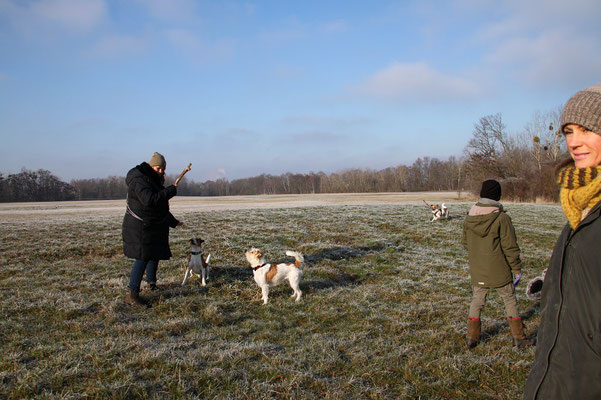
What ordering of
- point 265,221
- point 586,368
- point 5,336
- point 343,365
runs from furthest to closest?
1. point 265,221
2. point 5,336
3. point 343,365
4. point 586,368

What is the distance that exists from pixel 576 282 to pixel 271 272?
5.47m

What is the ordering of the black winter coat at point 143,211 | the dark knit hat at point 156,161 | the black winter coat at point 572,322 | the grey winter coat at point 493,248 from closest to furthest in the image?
1. the black winter coat at point 572,322
2. the grey winter coat at point 493,248
3. the black winter coat at point 143,211
4. the dark knit hat at point 156,161

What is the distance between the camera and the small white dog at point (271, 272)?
6.53 meters

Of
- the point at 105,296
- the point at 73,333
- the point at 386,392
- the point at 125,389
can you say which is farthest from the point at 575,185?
the point at 105,296

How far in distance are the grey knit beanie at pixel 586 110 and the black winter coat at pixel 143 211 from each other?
557cm

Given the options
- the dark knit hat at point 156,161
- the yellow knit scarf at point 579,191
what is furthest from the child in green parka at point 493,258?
the dark knit hat at point 156,161

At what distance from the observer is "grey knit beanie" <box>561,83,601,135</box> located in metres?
1.55

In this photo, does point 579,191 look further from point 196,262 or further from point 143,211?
point 196,262

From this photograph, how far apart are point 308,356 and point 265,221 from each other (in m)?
11.3

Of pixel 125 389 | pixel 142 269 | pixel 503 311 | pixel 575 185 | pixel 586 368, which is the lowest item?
pixel 503 311

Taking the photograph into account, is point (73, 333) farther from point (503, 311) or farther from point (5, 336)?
point (503, 311)

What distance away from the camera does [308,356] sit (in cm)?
443

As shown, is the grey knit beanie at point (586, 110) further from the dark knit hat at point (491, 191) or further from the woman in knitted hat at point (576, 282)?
the dark knit hat at point (491, 191)

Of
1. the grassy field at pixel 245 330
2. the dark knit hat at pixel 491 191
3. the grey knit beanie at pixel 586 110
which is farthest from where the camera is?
the dark knit hat at pixel 491 191
